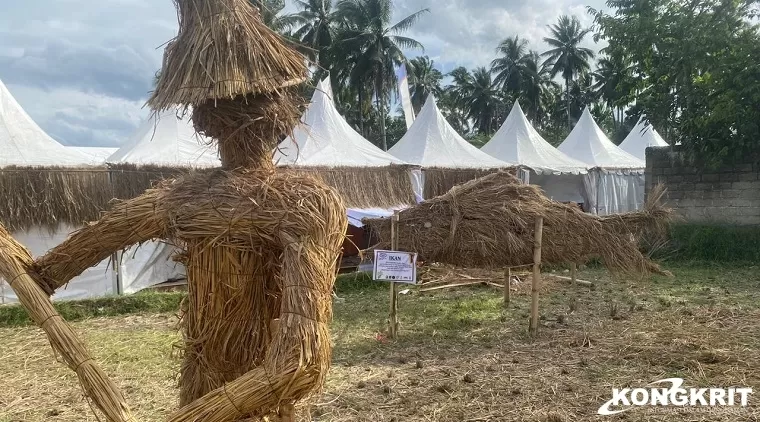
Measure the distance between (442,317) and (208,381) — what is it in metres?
5.66

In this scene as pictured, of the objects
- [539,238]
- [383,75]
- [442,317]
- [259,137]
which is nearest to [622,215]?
[539,238]

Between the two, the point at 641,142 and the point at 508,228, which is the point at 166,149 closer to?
the point at 508,228

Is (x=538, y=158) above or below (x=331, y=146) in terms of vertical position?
above

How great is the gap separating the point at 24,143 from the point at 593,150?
15.8 metres

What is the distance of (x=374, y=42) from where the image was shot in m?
27.7

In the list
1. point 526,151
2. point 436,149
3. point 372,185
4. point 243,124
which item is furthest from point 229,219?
point 526,151

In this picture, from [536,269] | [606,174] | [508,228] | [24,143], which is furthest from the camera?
[606,174]

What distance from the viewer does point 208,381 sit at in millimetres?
2422

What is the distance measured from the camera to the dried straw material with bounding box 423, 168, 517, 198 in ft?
46.0

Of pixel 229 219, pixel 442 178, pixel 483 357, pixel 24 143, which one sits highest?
pixel 24 143

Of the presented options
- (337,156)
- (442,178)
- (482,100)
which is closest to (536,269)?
(337,156)

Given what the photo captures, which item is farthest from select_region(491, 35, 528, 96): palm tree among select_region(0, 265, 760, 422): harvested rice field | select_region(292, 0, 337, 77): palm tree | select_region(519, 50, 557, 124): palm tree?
select_region(0, 265, 760, 422): harvested rice field

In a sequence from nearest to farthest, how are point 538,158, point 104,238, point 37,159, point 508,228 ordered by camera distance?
point 104,238
point 508,228
point 37,159
point 538,158

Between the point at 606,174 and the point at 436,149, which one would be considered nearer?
the point at 436,149
